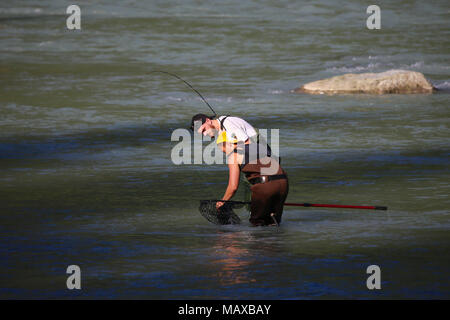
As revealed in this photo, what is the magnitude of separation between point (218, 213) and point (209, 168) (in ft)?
14.7

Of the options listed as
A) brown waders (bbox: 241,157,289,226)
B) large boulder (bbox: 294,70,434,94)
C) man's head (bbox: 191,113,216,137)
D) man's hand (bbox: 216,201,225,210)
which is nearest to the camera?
man's head (bbox: 191,113,216,137)

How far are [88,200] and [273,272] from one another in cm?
444

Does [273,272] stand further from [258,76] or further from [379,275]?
[258,76]

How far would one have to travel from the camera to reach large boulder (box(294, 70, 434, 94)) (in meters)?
25.8

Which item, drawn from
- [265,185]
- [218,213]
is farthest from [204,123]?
[218,213]

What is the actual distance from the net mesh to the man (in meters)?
0.10

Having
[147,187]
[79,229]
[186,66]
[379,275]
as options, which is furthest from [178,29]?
[379,275]

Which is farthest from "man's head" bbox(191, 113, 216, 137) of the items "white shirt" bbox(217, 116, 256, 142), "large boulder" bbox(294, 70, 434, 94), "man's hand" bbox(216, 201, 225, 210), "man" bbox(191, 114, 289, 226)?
"large boulder" bbox(294, 70, 434, 94)

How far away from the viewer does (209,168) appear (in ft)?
54.2

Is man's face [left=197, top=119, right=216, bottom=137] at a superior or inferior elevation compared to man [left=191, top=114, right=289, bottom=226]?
superior

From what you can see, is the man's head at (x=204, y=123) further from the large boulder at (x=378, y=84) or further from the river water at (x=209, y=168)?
the large boulder at (x=378, y=84)

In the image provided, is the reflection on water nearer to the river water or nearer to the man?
the river water

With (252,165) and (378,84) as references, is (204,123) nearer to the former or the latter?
(252,165)

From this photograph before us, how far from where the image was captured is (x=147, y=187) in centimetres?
1495
